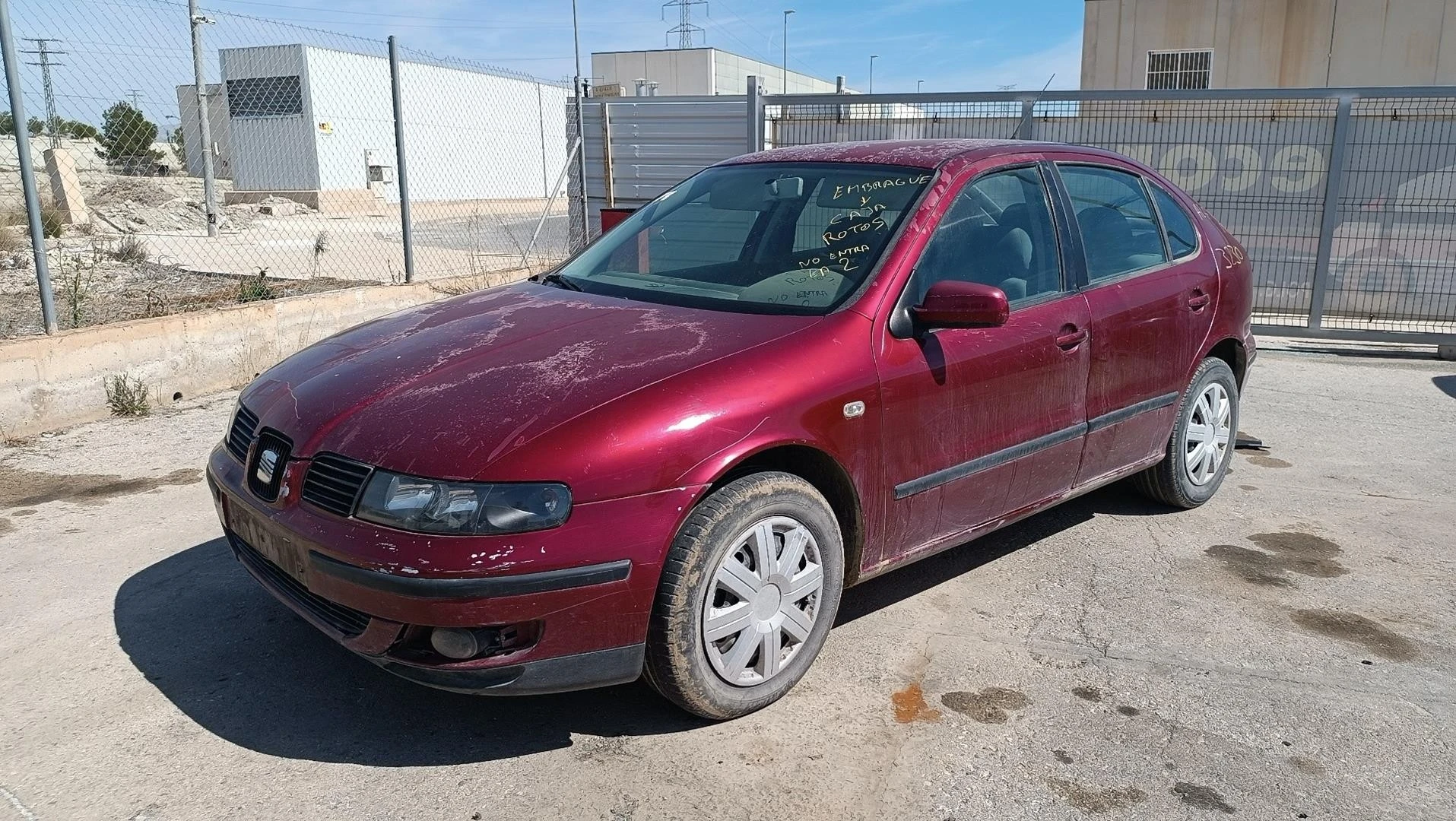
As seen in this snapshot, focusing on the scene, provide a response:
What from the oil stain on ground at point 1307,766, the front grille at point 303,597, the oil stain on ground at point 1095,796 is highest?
the front grille at point 303,597

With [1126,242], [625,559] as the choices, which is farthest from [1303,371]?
[625,559]

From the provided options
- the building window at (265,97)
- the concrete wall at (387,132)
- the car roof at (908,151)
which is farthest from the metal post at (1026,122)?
the building window at (265,97)

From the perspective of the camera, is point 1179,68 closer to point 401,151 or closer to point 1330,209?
point 1330,209

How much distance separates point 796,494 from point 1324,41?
60.7ft

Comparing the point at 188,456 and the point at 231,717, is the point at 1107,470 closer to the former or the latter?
the point at 231,717

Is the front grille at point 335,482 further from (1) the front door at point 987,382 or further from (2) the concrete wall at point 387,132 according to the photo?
(2) the concrete wall at point 387,132

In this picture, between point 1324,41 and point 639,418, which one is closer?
point 639,418

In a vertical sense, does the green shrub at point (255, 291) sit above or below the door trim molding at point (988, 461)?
above

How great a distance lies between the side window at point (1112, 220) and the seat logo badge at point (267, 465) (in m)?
3.09

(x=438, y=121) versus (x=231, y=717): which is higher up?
(x=438, y=121)

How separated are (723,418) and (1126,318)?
215cm

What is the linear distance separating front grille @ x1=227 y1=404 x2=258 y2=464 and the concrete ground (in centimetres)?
71

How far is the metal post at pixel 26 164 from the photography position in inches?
244

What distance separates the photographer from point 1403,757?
300 centimetres
